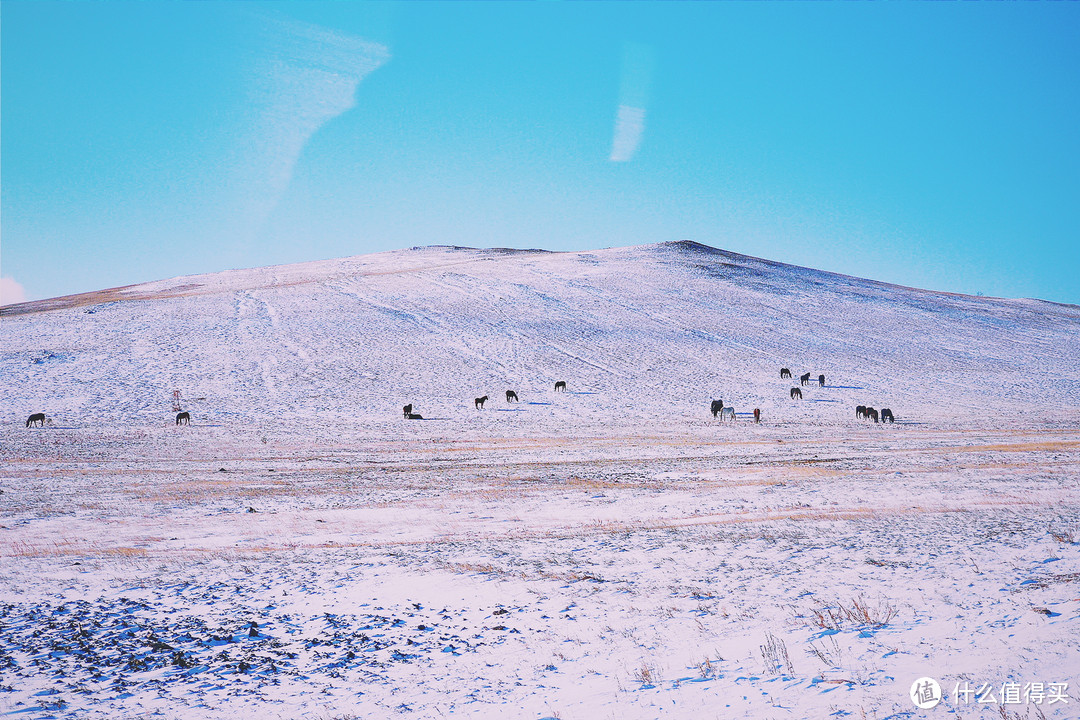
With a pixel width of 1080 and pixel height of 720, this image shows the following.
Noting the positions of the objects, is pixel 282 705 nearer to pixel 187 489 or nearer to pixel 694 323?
pixel 187 489

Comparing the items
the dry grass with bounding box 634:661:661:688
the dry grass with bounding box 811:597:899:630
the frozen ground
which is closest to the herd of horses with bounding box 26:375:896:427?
the frozen ground

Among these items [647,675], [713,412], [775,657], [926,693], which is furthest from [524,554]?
[713,412]

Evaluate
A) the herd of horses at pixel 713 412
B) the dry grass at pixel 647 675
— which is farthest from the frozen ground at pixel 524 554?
the herd of horses at pixel 713 412

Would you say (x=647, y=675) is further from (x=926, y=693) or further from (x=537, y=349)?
(x=537, y=349)

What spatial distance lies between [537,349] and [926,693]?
4021 centimetres

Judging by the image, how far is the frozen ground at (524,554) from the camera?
5965mm

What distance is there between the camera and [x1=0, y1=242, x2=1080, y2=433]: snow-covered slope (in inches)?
1247

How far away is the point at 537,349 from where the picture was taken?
1788 inches

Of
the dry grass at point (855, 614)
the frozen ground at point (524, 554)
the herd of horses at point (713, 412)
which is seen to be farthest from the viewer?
the herd of horses at point (713, 412)

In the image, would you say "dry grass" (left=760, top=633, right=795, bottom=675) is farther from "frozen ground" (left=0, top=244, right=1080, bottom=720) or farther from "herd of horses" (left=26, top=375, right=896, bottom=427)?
"herd of horses" (left=26, top=375, right=896, bottom=427)

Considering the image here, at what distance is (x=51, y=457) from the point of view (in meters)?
18.5

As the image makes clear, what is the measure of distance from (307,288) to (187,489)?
54.0m

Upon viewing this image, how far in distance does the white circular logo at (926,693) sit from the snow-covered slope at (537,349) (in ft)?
70.3

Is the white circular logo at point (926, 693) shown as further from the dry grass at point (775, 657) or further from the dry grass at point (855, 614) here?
the dry grass at point (855, 614)
